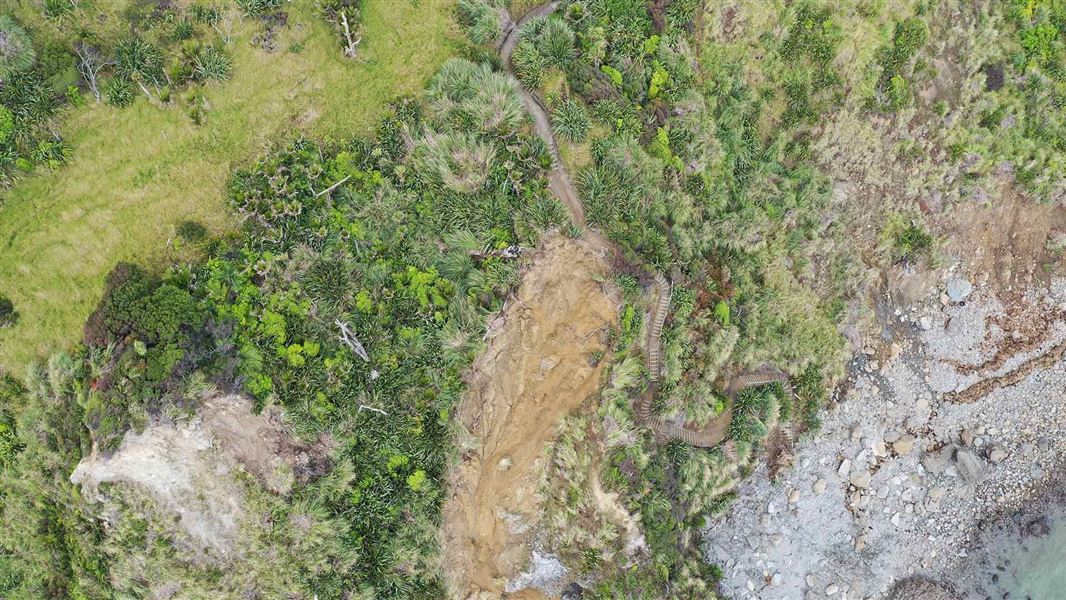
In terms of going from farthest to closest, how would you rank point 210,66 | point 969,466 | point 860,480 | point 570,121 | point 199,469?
point 860,480 → point 969,466 → point 570,121 → point 210,66 → point 199,469

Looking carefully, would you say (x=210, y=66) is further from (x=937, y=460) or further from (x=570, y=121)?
(x=937, y=460)

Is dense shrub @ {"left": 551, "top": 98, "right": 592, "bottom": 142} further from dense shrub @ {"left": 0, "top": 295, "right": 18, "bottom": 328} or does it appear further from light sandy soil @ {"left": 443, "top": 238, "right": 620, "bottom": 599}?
dense shrub @ {"left": 0, "top": 295, "right": 18, "bottom": 328}

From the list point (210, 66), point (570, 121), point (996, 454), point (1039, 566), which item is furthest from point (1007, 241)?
point (210, 66)

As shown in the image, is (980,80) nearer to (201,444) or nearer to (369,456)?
(369,456)

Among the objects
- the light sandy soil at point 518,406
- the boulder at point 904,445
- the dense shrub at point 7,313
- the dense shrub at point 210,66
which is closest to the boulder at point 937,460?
the boulder at point 904,445

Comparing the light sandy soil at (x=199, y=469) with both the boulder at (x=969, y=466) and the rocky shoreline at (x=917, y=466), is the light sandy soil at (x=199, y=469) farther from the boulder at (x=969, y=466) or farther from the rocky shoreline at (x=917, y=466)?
the boulder at (x=969, y=466)

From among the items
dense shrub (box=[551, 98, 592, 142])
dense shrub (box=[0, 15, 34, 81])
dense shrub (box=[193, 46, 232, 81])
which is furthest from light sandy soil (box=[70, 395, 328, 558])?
dense shrub (box=[551, 98, 592, 142])
